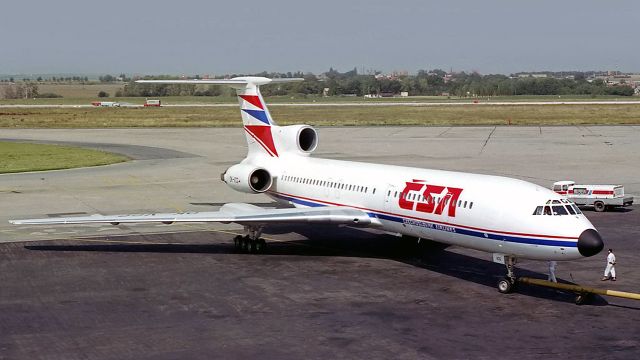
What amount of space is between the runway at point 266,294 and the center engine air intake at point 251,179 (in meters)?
2.08

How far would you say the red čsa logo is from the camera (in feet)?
79.4

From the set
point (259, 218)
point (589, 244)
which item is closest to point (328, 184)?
point (259, 218)

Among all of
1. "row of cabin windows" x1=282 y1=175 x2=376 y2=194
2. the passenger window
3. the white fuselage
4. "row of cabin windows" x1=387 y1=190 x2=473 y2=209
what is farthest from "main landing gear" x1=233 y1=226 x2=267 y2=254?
the passenger window

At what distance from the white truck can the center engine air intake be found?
15313 mm

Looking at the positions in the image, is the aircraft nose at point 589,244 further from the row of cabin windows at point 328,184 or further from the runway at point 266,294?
the row of cabin windows at point 328,184

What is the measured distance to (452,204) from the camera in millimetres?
24062

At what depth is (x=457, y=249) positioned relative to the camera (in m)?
29.5

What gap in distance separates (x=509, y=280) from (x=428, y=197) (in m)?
3.69

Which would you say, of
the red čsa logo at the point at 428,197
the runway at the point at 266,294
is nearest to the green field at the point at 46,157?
the runway at the point at 266,294

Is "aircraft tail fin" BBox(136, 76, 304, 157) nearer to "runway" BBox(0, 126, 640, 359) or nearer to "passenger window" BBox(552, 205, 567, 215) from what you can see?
"runway" BBox(0, 126, 640, 359)

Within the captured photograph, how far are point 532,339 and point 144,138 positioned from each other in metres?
64.6

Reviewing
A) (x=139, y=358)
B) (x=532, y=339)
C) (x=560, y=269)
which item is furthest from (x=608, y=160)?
(x=139, y=358)

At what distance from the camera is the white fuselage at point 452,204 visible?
21.8 meters

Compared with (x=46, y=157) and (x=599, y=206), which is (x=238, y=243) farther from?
(x=46, y=157)
